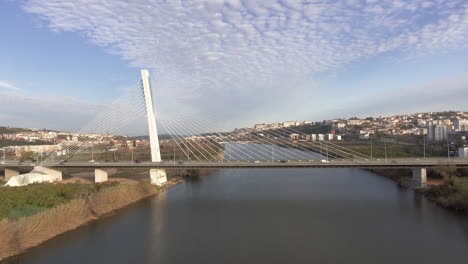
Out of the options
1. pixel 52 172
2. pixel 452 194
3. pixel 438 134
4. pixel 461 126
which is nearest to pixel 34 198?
pixel 52 172

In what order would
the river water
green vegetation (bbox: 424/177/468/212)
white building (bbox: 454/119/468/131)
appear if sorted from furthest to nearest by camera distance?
1. white building (bbox: 454/119/468/131)
2. green vegetation (bbox: 424/177/468/212)
3. the river water

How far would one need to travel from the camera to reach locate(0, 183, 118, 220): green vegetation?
7837mm

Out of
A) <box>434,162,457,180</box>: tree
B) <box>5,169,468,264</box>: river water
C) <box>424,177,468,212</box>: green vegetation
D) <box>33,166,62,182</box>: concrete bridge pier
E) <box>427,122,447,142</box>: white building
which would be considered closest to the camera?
<box>5,169,468,264</box>: river water

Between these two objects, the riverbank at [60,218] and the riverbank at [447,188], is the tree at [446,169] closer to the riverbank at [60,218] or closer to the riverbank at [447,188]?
the riverbank at [447,188]

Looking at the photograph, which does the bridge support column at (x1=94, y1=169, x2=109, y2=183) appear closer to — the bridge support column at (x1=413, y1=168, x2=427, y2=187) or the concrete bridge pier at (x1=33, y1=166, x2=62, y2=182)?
the concrete bridge pier at (x1=33, y1=166, x2=62, y2=182)

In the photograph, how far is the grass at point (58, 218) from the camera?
6.55 metres

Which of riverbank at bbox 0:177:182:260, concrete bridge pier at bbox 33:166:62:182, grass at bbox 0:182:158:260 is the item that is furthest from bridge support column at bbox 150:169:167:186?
concrete bridge pier at bbox 33:166:62:182

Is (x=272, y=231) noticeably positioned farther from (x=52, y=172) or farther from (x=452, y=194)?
(x=52, y=172)

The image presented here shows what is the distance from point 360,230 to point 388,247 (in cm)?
103

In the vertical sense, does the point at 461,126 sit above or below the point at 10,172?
above

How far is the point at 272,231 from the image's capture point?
759 centimetres

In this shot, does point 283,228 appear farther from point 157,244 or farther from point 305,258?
point 157,244

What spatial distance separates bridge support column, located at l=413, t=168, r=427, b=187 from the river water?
596mm

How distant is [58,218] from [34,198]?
1.19 m
